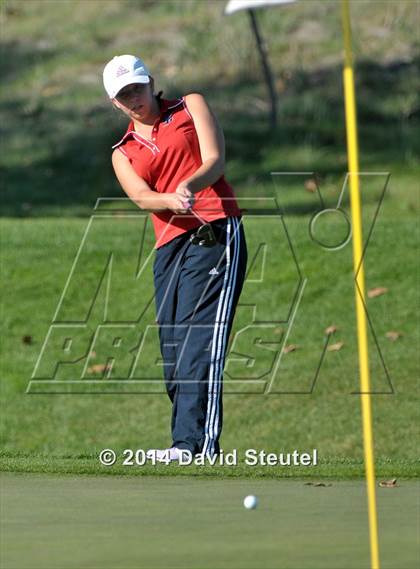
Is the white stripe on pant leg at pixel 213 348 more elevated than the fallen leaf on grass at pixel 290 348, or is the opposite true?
the fallen leaf on grass at pixel 290 348

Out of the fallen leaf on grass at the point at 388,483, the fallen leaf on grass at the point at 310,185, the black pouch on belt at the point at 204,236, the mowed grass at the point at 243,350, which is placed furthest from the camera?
the fallen leaf on grass at the point at 310,185

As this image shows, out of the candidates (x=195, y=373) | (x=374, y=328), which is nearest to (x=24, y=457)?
(x=195, y=373)

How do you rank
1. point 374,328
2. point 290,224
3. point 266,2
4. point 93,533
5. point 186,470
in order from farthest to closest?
point 290,224 < point 374,328 < point 186,470 < point 266,2 < point 93,533

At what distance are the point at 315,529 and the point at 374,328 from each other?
9102 mm

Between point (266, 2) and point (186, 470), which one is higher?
point (266, 2)

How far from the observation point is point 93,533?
5207mm

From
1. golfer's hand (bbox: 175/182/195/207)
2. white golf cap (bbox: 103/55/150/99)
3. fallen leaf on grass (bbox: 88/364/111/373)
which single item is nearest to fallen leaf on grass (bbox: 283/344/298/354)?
fallen leaf on grass (bbox: 88/364/111/373)

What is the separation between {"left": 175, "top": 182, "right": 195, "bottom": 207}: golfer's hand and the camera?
7.19 metres

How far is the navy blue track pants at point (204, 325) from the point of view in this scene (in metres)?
7.74

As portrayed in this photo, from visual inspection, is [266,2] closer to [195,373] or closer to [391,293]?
[195,373]

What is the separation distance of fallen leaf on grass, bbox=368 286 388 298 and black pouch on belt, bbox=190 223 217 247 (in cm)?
733

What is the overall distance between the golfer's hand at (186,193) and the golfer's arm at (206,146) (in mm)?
65

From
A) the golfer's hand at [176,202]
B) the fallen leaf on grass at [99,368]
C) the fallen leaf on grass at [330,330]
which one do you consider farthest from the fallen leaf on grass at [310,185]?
the golfer's hand at [176,202]

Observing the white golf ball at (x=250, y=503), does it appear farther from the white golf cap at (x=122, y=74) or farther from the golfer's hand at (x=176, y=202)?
the white golf cap at (x=122, y=74)
